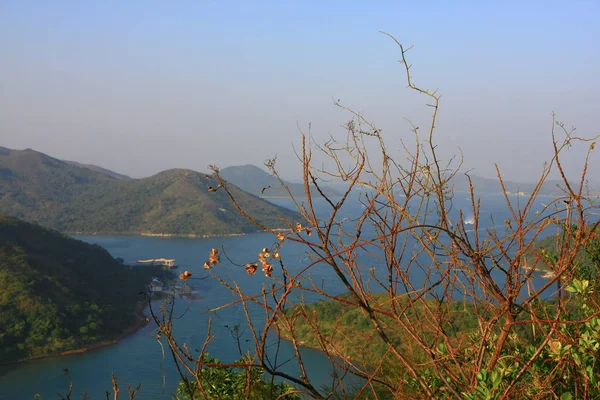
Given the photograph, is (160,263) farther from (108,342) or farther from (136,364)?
(136,364)

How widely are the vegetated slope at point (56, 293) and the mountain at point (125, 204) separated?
17.0 metres

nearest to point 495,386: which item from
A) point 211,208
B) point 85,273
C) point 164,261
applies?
point 85,273

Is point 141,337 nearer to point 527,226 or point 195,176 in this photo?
point 527,226

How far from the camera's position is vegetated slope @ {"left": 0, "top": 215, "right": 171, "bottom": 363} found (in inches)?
667

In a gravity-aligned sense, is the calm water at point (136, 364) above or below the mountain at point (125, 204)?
below

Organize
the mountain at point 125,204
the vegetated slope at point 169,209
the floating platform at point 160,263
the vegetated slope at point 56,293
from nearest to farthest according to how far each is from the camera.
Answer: the vegetated slope at point 56,293, the floating platform at point 160,263, the vegetated slope at point 169,209, the mountain at point 125,204

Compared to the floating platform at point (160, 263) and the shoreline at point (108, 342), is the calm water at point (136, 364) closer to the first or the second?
the shoreline at point (108, 342)

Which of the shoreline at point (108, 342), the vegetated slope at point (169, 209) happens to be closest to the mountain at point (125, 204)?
the vegetated slope at point (169, 209)

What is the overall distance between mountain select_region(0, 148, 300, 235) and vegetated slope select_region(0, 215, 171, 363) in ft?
55.8

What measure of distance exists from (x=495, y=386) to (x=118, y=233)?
156ft

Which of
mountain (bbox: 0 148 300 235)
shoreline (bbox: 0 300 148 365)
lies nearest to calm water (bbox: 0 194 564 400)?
shoreline (bbox: 0 300 148 365)

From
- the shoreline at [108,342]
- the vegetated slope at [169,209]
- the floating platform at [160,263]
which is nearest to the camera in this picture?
the shoreline at [108,342]

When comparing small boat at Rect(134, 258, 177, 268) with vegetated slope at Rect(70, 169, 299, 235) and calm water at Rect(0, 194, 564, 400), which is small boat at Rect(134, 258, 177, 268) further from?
vegetated slope at Rect(70, 169, 299, 235)

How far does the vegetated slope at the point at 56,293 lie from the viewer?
55.6ft
